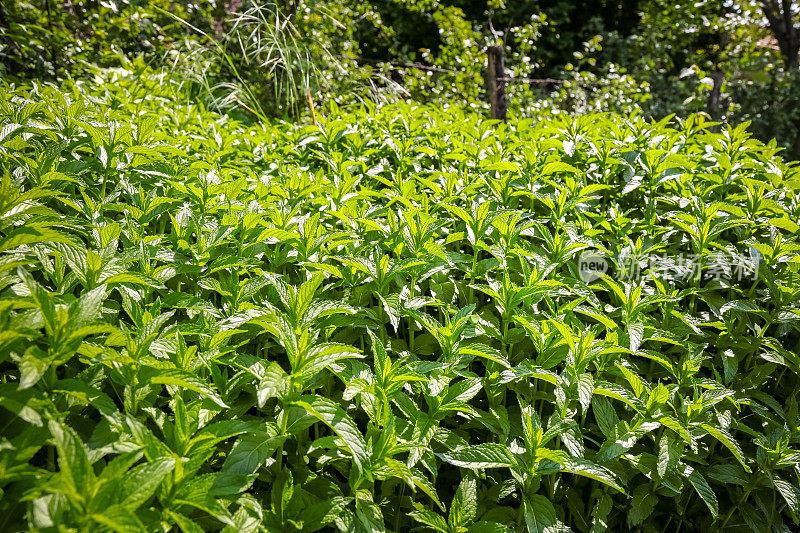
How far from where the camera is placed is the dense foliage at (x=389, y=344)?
1.08 metres

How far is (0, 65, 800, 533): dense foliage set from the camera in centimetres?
108

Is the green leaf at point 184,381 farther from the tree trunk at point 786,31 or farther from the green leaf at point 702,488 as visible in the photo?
the tree trunk at point 786,31

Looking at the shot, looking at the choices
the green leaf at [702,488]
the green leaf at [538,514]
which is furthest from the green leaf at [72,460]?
the green leaf at [702,488]

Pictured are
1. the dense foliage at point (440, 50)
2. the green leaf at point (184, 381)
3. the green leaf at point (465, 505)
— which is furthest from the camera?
the dense foliage at point (440, 50)

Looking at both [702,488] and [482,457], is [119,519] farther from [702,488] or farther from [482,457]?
[702,488]

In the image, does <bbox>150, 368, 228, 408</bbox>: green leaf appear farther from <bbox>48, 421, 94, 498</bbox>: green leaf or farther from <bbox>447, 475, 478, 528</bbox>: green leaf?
<bbox>447, 475, 478, 528</bbox>: green leaf

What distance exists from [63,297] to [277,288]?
20.5 inches

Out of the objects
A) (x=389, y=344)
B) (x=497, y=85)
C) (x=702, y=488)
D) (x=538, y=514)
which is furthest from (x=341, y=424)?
(x=497, y=85)

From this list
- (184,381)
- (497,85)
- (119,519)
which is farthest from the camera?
(497,85)

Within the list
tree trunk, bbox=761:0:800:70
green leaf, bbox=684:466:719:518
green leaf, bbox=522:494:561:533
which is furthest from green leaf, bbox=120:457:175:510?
tree trunk, bbox=761:0:800:70

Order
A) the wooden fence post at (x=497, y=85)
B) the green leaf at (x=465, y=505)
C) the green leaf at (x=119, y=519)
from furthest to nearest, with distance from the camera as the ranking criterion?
the wooden fence post at (x=497, y=85) → the green leaf at (x=465, y=505) → the green leaf at (x=119, y=519)

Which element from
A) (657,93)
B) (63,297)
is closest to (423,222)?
(63,297)

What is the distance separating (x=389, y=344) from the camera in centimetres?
156

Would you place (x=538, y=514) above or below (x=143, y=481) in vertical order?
below
